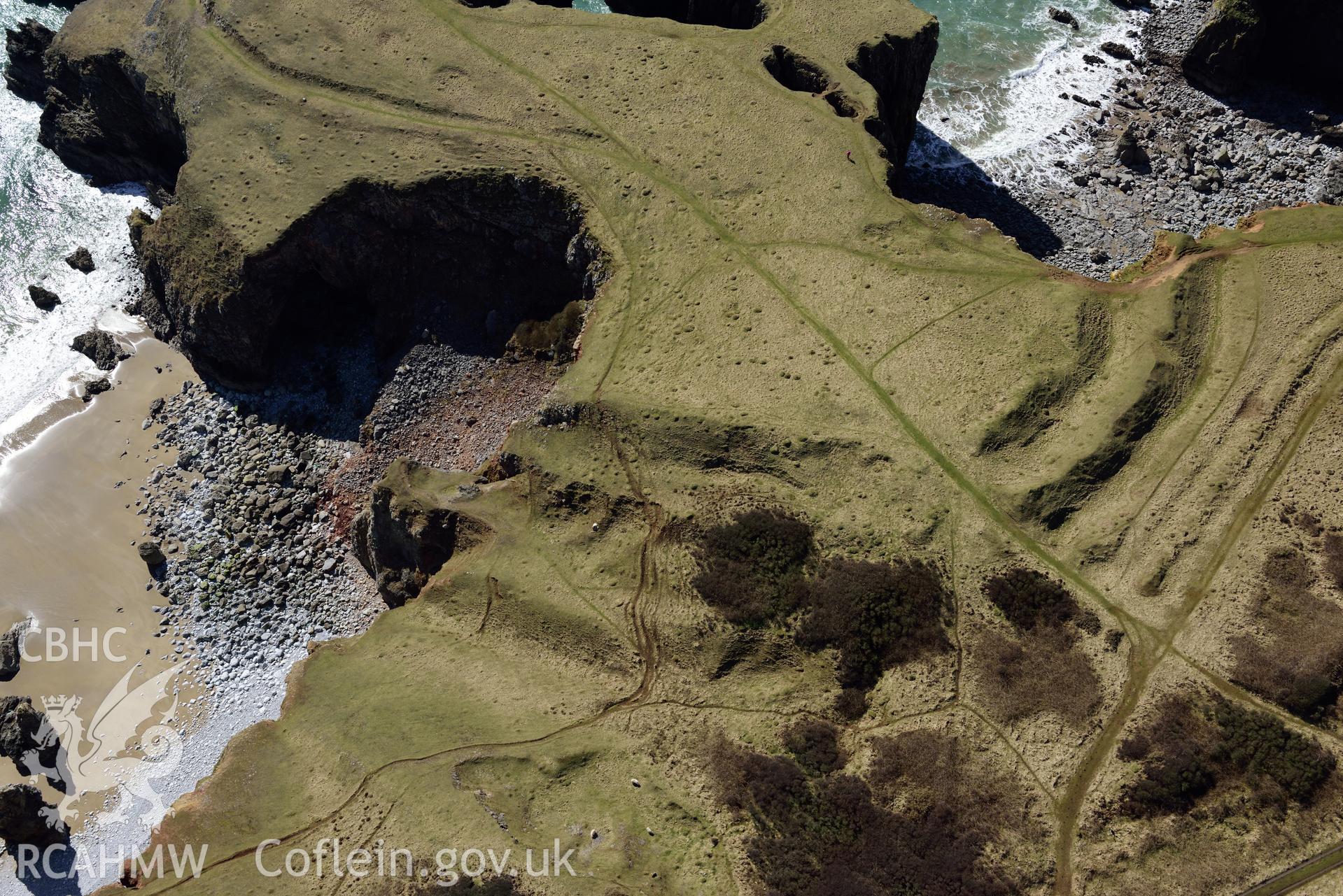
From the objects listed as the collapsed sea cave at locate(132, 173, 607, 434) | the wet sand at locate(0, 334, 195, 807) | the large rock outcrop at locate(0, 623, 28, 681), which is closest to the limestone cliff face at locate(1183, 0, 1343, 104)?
the collapsed sea cave at locate(132, 173, 607, 434)

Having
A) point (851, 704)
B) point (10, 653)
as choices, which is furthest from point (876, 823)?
point (10, 653)

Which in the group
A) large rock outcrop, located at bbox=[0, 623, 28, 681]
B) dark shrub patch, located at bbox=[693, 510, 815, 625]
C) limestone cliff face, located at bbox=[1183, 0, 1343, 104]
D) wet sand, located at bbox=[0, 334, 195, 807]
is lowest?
large rock outcrop, located at bbox=[0, 623, 28, 681]

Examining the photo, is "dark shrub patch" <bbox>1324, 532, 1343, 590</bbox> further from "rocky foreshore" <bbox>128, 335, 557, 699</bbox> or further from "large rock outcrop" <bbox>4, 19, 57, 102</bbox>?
"large rock outcrop" <bbox>4, 19, 57, 102</bbox>

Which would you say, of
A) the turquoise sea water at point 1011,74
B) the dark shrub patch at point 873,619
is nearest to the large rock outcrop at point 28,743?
the dark shrub patch at point 873,619

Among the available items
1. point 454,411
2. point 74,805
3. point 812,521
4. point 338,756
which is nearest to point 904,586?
point 812,521

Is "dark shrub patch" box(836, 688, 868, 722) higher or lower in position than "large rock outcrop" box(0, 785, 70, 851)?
higher

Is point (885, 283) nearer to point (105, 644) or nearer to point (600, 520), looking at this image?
point (600, 520)
